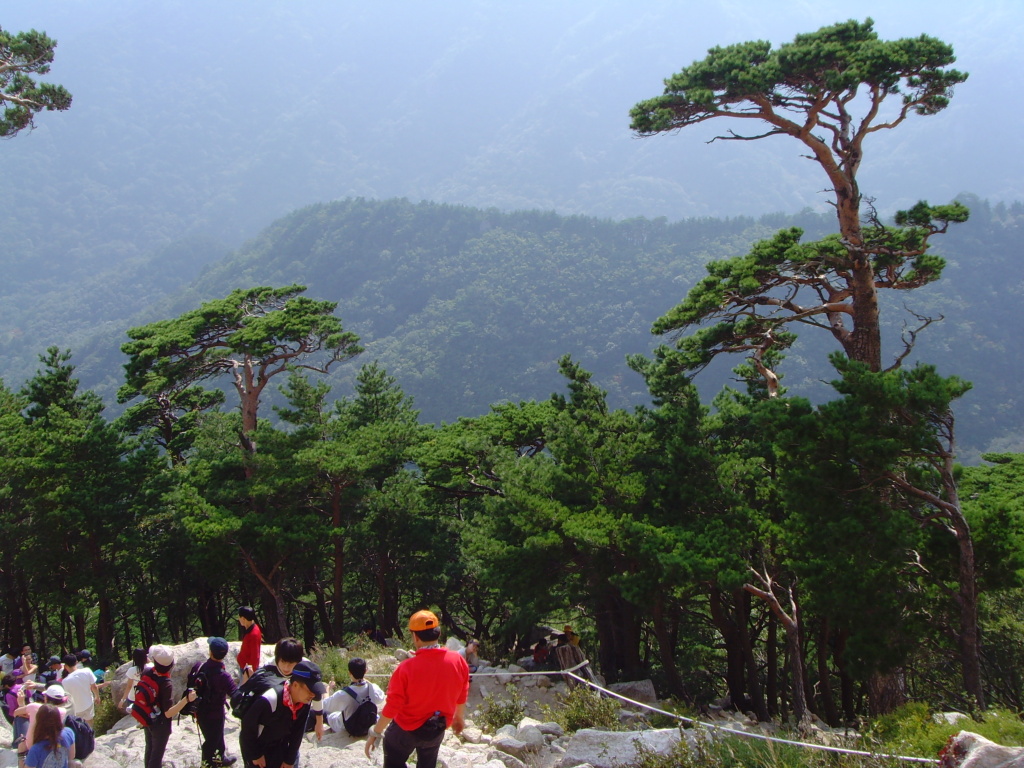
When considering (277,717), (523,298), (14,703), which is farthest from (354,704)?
(523,298)

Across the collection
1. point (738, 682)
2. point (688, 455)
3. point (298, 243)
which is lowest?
point (738, 682)

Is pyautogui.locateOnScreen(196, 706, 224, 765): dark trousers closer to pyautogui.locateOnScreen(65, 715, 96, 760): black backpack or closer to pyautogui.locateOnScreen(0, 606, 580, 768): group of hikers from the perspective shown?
pyautogui.locateOnScreen(0, 606, 580, 768): group of hikers

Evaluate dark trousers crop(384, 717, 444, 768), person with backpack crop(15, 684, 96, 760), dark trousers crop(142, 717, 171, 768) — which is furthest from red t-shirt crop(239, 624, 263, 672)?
dark trousers crop(384, 717, 444, 768)

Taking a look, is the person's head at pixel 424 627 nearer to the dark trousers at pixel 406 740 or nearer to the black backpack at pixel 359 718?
the dark trousers at pixel 406 740

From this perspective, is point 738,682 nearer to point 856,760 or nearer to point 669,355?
point 669,355

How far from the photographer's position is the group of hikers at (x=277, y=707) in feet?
18.1

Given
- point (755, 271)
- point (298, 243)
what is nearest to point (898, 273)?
point (755, 271)

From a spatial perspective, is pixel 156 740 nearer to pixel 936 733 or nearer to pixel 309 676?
pixel 309 676

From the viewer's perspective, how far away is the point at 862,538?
1002 cm

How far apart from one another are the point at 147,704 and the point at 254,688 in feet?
5.36

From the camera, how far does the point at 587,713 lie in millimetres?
9617

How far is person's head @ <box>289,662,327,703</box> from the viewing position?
5668 mm

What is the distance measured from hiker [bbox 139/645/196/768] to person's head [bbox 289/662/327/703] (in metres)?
1.54

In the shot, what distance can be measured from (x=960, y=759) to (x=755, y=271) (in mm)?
8017
